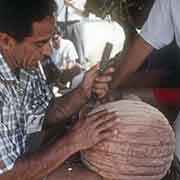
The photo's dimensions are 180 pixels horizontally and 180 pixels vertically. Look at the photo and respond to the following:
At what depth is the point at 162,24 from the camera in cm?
187

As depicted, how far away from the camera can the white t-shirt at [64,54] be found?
3.17 metres

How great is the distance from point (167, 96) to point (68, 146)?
3.69ft

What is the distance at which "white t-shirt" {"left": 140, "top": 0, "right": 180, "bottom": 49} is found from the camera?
71.2 inches

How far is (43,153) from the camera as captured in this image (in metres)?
1.60

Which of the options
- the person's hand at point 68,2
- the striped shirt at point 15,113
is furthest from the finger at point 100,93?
the person's hand at point 68,2

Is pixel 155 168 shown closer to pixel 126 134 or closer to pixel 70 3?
pixel 126 134

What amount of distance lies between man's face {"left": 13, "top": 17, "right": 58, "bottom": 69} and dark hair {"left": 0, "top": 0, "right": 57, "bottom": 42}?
22 millimetres

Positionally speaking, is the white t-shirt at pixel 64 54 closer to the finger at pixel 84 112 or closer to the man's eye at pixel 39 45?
the finger at pixel 84 112

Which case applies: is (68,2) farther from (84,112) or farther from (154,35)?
(84,112)

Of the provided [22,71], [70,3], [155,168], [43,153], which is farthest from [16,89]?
[70,3]

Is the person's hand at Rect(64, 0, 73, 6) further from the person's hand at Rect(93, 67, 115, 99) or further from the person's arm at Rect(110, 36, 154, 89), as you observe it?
the person's hand at Rect(93, 67, 115, 99)

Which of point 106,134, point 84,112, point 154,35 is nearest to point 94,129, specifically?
point 106,134

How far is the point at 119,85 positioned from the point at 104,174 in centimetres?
54

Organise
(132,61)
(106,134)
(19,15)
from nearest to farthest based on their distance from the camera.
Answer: (19,15)
(106,134)
(132,61)
